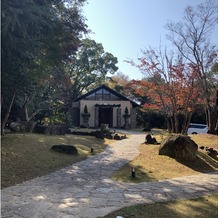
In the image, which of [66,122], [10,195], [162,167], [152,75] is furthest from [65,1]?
[66,122]

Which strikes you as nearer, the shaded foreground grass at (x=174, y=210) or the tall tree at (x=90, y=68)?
the shaded foreground grass at (x=174, y=210)

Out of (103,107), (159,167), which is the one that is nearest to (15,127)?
(159,167)

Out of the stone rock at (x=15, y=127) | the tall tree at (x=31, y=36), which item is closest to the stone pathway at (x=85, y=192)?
the tall tree at (x=31, y=36)

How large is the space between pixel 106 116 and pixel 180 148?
22195 millimetres

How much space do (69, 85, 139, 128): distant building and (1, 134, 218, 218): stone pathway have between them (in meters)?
22.3

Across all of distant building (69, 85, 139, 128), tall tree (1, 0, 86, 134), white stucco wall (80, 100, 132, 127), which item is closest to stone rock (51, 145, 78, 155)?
tall tree (1, 0, 86, 134)

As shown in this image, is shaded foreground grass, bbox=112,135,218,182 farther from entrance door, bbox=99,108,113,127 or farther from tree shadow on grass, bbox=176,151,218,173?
entrance door, bbox=99,108,113,127

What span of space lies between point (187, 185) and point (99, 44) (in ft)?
107

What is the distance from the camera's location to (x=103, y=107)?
3189 centimetres

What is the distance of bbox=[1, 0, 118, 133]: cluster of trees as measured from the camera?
7152 millimetres

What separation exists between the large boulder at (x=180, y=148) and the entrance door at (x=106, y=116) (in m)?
20.9

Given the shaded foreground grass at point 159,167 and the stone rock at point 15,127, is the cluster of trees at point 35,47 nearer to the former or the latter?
the stone rock at point 15,127

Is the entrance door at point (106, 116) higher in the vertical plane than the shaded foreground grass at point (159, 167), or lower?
higher

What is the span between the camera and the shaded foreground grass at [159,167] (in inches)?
330
